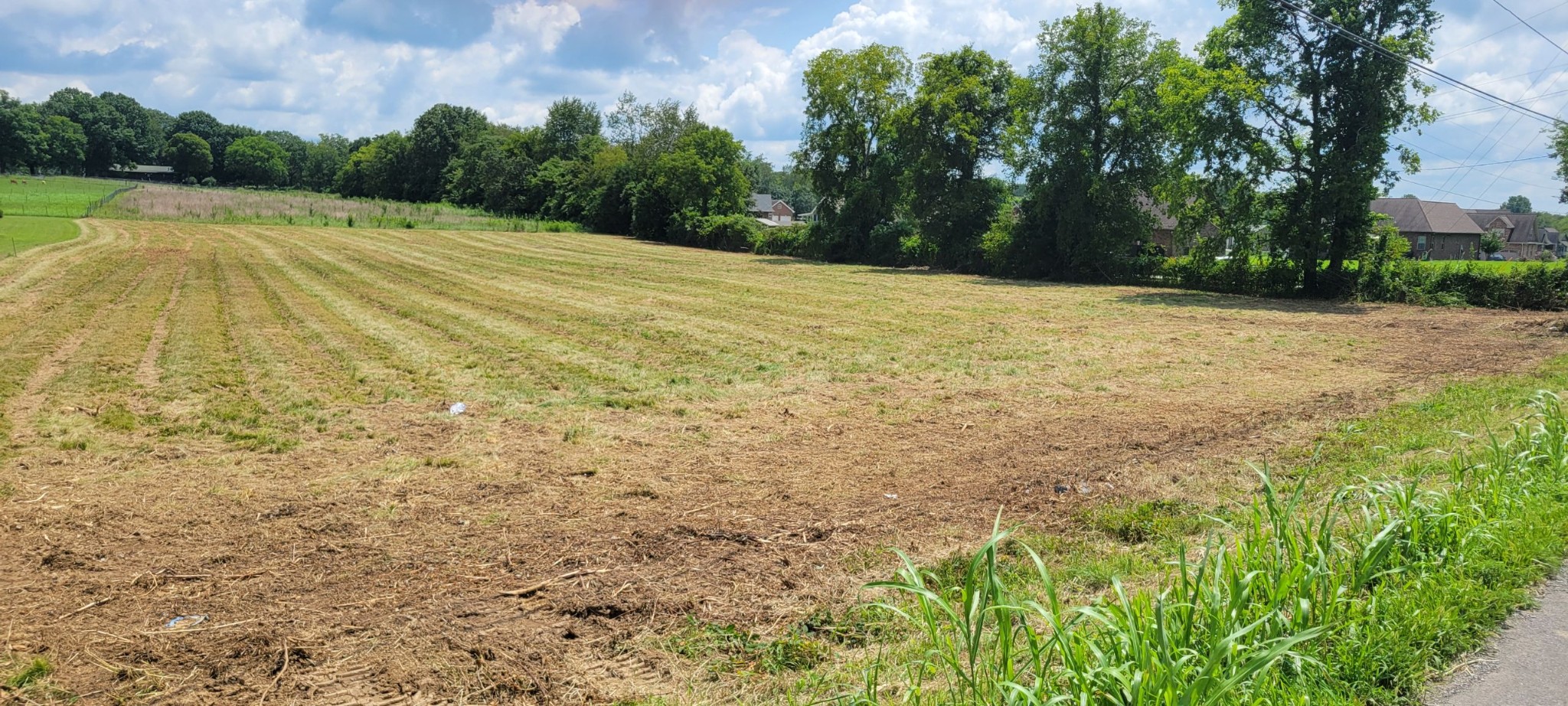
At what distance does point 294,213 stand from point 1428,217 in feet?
241

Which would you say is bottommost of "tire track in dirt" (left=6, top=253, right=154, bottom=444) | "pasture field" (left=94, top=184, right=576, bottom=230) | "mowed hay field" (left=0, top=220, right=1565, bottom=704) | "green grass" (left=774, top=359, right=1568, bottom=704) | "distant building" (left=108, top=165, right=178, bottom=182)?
"tire track in dirt" (left=6, top=253, right=154, bottom=444)

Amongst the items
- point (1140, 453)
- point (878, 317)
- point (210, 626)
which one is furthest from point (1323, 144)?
point (210, 626)

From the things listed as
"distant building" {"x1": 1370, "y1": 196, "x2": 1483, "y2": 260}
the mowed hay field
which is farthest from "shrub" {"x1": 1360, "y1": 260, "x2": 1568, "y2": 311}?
"distant building" {"x1": 1370, "y1": 196, "x2": 1483, "y2": 260}

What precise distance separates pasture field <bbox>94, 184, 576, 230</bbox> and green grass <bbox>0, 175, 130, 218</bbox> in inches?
69.5

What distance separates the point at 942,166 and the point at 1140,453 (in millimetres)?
29676

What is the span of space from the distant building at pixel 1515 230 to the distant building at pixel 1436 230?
9793 millimetres

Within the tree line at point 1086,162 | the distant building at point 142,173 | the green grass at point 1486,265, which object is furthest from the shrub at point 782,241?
the distant building at point 142,173

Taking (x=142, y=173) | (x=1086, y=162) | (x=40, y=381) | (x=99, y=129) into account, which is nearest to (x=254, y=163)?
(x=142, y=173)

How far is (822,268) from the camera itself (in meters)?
33.4

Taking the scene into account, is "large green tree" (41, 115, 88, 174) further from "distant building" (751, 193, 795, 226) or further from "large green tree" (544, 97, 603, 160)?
"distant building" (751, 193, 795, 226)

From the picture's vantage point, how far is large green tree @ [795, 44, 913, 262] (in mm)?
39062

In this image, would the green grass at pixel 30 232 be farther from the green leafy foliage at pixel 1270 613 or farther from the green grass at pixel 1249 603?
the green leafy foliage at pixel 1270 613

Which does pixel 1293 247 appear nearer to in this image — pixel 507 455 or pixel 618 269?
pixel 618 269

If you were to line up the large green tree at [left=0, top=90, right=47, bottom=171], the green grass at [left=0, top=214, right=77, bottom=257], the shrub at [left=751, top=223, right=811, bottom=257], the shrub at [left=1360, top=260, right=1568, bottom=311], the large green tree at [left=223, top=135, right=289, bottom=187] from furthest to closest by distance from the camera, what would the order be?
the large green tree at [left=223, top=135, right=289, bottom=187] < the large green tree at [left=0, top=90, right=47, bottom=171] < the shrub at [left=751, top=223, right=811, bottom=257] < the green grass at [left=0, top=214, right=77, bottom=257] < the shrub at [left=1360, top=260, right=1568, bottom=311]
